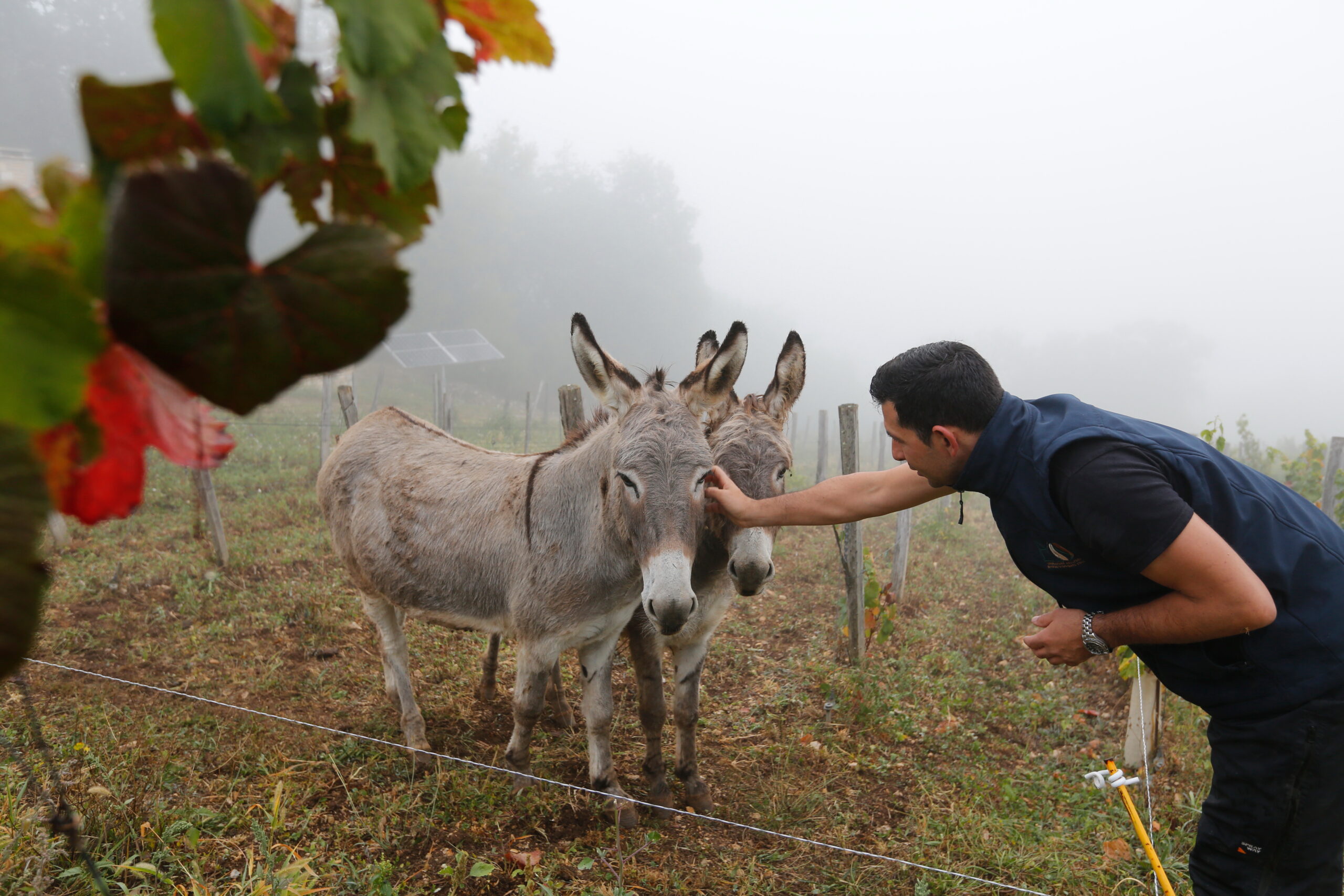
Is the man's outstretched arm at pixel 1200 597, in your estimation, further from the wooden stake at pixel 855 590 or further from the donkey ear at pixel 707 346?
the wooden stake at pixel 855 590

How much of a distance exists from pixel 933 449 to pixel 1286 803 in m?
1.59

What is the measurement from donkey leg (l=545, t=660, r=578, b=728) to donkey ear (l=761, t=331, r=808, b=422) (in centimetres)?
256

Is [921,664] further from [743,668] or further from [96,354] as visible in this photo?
[96,354]

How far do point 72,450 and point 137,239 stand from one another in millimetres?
158

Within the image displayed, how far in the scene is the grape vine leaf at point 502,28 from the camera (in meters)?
0.57

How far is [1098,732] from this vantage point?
17.1ft

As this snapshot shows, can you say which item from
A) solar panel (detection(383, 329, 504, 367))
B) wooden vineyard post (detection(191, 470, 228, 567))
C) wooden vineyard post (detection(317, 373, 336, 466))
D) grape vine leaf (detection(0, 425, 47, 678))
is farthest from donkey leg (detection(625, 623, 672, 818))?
solar panel (detection(383, 329, 504, 367))

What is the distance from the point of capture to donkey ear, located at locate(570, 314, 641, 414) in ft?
10.2

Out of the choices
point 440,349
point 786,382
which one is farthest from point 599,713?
Result: point 440,349

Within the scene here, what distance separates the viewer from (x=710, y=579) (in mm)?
3865

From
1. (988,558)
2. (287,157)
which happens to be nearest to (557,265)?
(988,558)

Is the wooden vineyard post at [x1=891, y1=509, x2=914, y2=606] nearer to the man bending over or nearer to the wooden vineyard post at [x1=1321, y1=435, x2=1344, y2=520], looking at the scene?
the man bending over

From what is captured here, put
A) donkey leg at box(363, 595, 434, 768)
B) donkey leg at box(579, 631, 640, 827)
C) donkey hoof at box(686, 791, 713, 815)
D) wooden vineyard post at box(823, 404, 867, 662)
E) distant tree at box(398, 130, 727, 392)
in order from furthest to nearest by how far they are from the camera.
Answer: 1. distant tree at box(398, 130, 727, 392)
2. wooden vineyard post at box(823, 404, 867, 662)
3. donkey leg at box(363, 595, 434, 768)
4. donkey hoof at box(686, 791, 713, 815)
5. donkey leg at box(579, 631, 640, 827)

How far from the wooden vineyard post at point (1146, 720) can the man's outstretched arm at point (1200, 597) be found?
2.91m
